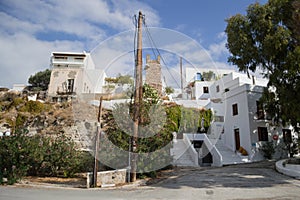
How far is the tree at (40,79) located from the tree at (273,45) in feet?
106

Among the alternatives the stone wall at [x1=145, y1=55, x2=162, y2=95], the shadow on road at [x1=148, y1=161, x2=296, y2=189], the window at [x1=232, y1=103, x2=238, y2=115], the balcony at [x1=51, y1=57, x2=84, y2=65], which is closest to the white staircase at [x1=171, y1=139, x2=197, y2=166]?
the shadow on road at [x1=148, y1=161, x2=296, y2=189]

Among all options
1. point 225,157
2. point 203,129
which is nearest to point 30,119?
point 203,129

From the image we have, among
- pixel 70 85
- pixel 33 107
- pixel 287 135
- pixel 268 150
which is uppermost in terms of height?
pixel 70 85

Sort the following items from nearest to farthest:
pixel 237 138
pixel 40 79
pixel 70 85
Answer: pixel 237 138 → pixel 70 85 → pixel 40 79

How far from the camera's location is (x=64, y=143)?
40.9 feet

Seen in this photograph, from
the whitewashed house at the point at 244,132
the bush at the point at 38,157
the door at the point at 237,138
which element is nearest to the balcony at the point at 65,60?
the whitewashed house at the point at 244,132

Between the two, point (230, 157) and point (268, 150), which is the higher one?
point (268, 150)

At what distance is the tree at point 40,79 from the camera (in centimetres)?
3869

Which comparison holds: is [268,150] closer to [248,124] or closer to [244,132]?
[244,132]

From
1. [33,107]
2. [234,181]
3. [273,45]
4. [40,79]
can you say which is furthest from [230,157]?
[40,79]

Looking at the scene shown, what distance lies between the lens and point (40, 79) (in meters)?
39.2

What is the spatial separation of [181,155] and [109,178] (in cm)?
764

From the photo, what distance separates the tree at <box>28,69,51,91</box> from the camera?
38.7m

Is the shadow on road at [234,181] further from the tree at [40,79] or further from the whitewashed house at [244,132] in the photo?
the tree at [40,79]
